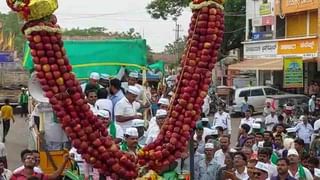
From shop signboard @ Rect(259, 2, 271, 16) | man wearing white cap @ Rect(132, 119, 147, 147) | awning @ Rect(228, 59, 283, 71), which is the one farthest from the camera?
shop signboard @ Rect(259, 2, 271, 16)

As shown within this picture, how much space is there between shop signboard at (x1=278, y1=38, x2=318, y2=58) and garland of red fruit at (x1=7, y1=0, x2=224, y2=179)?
27.3 metres

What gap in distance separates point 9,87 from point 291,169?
113ft

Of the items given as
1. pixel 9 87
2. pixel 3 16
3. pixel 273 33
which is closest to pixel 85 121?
pixel 273 33

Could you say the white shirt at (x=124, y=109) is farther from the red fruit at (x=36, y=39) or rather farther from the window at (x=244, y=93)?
the window at (x=244, y=93)

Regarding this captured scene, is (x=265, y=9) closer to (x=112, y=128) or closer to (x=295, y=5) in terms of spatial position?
(x=295, y=5)

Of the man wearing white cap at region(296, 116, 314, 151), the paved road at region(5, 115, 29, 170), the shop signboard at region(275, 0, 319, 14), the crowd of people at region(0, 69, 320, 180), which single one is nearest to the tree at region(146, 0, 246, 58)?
the shop signboard at region(275, 0, 319, 14)

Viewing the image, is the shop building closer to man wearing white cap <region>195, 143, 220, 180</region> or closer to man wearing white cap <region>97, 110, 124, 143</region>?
man wearing white cap <region>195, 143, 220, 180</region>

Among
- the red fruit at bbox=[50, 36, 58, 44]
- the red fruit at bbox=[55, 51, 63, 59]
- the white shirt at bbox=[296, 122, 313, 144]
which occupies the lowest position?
the white shirt at bbox=[296, 122, 313, 144]

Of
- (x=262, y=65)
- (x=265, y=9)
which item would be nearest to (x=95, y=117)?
(x=262, y=65)

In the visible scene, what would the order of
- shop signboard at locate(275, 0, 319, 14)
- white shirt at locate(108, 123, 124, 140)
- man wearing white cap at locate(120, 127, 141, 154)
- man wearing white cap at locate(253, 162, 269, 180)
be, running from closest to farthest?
man wearing white cap at locate(120, 127, 141, 154) < man wearing white cap at locate(253, 162, 269, 180) < white shirt at locate(108, 123, 124, 140) < shop signboard at locate(275, 0, 319, 14)

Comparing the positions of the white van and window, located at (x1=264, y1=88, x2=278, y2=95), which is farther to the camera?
window, located at (x1=264, y1=88, x2=278, y2=95)

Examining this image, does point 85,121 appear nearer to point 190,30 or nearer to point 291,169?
point 190,30

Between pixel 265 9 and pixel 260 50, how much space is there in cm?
249

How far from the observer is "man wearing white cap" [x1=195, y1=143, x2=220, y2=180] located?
9.44 meters
